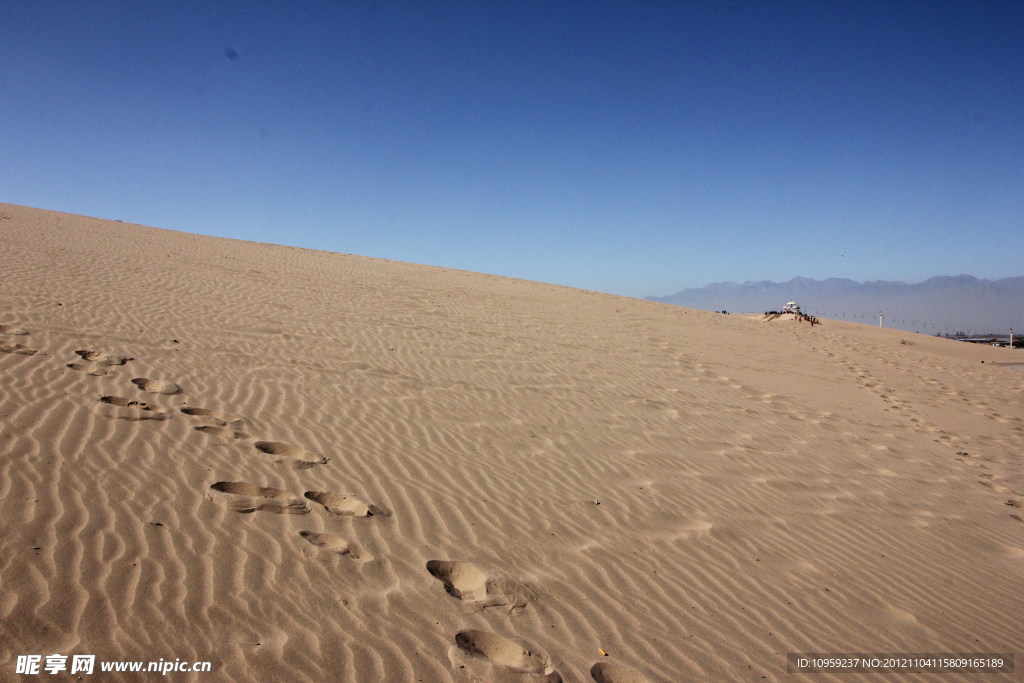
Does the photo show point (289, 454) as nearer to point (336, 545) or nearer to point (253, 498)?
point (253, 498)

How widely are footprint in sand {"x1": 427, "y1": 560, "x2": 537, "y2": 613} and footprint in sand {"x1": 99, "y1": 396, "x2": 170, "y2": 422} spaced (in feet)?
10.1

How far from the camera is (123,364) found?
20.2 ft

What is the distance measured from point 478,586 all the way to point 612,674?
91cm

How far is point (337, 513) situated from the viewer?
Result: 3.85 m

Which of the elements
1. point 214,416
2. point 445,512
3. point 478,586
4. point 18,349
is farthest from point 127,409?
point 478,586

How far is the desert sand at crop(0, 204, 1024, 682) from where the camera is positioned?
9.15ft

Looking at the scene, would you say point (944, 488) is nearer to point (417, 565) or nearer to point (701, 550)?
point (701, 550)

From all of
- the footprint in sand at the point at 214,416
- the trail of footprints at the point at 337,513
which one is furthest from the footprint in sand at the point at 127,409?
the footprint in sand at the point at 214,416

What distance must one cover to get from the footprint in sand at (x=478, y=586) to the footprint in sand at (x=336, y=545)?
0.42m

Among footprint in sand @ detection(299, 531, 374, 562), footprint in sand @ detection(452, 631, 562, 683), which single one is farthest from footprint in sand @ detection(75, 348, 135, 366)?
footprint in sand @ detection(452, 631, 562, 683)

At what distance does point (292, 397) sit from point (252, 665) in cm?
398

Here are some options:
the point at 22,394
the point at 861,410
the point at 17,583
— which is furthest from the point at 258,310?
the point at 861,410

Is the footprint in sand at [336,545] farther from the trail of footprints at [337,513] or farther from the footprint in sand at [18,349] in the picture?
the footprint in sand at [18,349]

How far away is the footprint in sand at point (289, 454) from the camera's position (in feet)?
15.0
